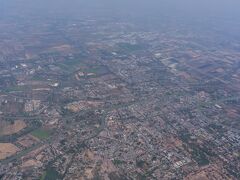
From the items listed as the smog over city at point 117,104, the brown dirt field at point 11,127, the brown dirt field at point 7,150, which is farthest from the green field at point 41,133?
the brown dirt field at point 7,150

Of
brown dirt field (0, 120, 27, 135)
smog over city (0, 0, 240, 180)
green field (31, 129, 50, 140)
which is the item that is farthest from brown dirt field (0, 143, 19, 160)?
green field (31, 129, 50, 140)

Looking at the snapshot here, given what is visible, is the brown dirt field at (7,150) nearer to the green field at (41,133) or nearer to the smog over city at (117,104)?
the smog over city at (117,104)

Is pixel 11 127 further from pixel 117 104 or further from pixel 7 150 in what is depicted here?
pixel 117 104

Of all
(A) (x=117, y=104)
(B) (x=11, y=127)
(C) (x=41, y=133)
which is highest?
(B) (x=11, y=127)

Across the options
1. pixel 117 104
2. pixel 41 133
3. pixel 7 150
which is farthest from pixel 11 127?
pixel 117 104

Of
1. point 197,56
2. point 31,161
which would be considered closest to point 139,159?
point 31,161

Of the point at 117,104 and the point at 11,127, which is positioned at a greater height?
the point at 11,127
